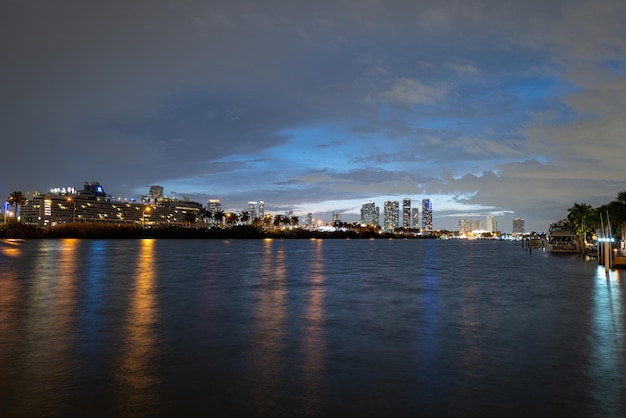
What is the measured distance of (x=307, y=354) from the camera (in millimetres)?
15656

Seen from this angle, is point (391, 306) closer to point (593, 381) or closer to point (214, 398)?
point (593, 381)

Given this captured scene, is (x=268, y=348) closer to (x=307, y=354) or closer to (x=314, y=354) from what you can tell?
(x=307, y=354)

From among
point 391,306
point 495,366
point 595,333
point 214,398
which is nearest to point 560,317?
point 595,333

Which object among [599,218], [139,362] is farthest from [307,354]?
[599,218]

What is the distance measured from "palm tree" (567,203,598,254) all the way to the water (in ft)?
246

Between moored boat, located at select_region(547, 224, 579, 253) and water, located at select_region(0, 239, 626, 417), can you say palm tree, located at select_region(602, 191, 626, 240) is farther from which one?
water, located at select_region(0, 239, 626, 417)

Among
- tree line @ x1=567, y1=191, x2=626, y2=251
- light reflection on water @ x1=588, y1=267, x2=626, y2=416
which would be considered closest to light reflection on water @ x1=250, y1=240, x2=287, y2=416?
light reflection on water @ x1=588, y1=267, x2=626, y2=416

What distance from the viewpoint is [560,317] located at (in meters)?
24.0

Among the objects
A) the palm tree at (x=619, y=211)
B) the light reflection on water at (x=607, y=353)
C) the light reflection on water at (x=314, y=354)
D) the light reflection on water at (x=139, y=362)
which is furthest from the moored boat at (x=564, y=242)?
the light reflection on water at (x=139, y=362)

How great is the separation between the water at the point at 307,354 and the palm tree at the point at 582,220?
74988 millimetres

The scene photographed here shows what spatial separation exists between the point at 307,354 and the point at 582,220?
103792mm

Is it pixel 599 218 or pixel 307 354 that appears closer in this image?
pixel 307 354

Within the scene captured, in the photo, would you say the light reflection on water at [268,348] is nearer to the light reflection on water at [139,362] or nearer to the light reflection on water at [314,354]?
the light reflection on water at [314,354]

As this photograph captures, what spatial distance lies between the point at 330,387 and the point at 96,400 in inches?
215
